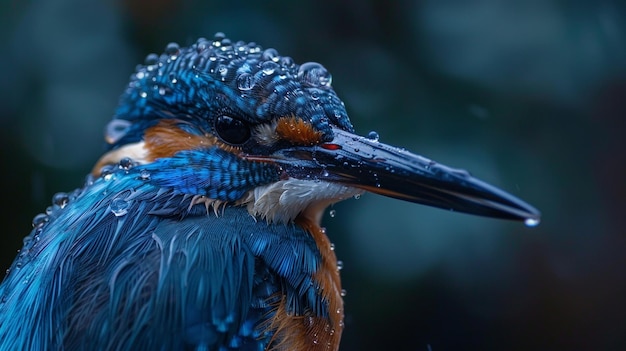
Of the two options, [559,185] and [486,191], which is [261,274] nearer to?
[486,191]

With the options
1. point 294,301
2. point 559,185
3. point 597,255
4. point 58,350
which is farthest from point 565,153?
point 58,350

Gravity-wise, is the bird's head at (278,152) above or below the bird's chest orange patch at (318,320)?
above

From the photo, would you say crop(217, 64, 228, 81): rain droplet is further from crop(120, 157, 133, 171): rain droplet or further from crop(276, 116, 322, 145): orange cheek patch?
crop(120, 157, 133, 171): rain droplet

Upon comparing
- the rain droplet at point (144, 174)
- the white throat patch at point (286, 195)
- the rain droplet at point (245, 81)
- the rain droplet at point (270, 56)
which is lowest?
the rain droplet at point (144, 174)

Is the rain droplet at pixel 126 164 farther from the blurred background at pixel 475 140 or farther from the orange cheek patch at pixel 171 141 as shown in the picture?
the blurred background at pixel 475 140

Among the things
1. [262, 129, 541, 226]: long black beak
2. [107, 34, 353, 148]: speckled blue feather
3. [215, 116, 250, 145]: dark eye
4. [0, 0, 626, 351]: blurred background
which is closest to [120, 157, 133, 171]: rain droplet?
[107, 34, 353, 148]: speckled blue feather

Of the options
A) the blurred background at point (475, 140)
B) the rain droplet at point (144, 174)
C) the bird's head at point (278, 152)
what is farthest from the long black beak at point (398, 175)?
the blurred background at point (475, 140)
